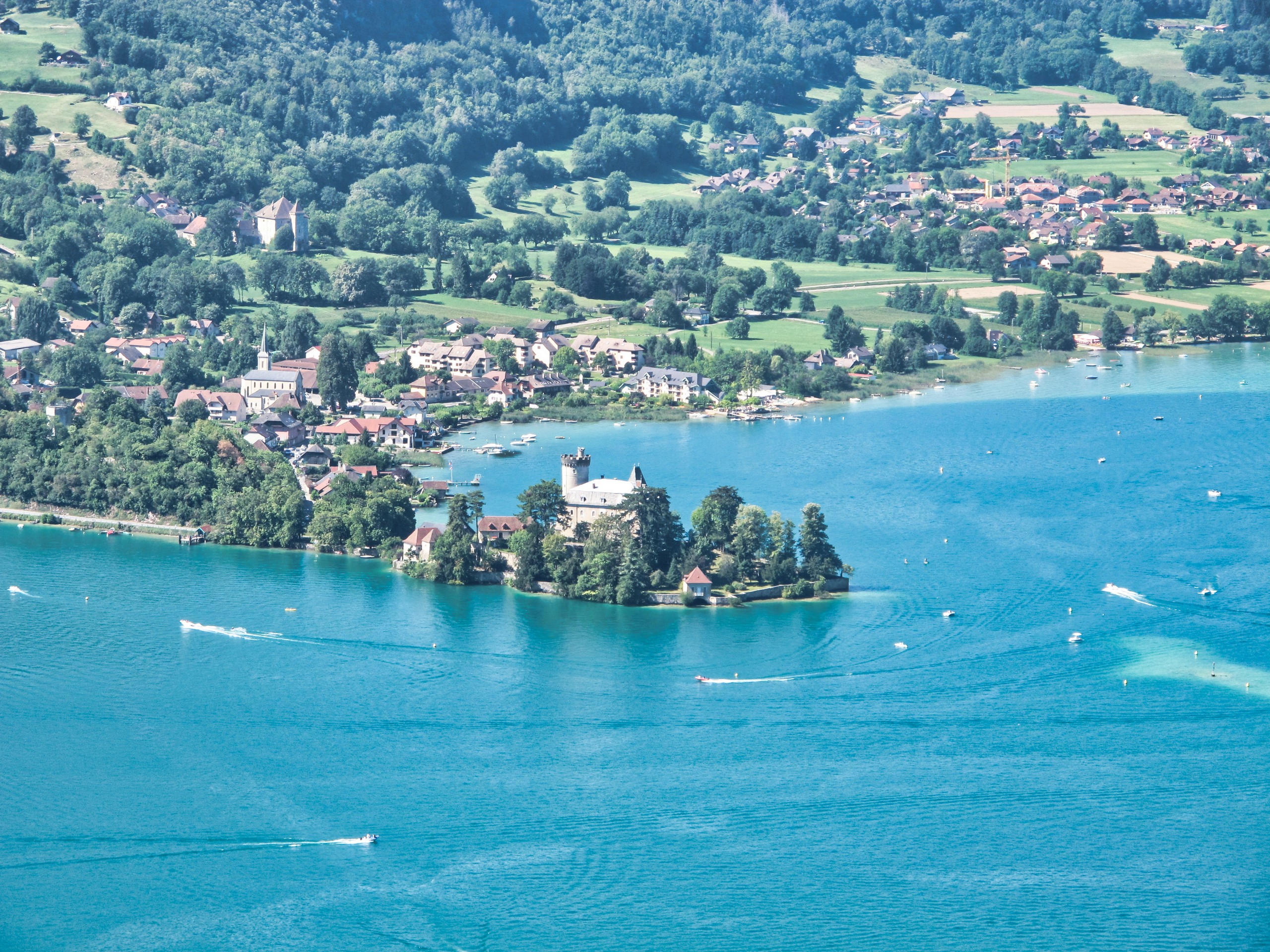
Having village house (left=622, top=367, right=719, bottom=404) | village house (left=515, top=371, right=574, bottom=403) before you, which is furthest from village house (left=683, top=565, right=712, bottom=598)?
village house (left=515, top=371, right=574, bottom=403)

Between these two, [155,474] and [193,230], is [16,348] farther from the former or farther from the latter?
[155,474]

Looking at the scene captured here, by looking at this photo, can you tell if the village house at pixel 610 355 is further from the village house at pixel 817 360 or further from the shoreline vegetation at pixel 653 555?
the shoreline vegetation at pixel 653 555

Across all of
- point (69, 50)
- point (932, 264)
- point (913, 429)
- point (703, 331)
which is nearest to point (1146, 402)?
point (913, 429)

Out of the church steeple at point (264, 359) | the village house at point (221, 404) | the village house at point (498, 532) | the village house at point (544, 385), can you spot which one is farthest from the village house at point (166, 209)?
the village house at point (498, 532)

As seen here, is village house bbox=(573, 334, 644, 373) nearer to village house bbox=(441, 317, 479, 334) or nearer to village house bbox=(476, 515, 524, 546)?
village house bbox=(441, 317, 479, 334)

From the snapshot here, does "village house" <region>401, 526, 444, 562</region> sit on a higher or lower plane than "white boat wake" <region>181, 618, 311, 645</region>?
higher

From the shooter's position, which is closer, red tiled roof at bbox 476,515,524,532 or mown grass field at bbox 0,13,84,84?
red tiled roof at bbox 476,515,524,532
